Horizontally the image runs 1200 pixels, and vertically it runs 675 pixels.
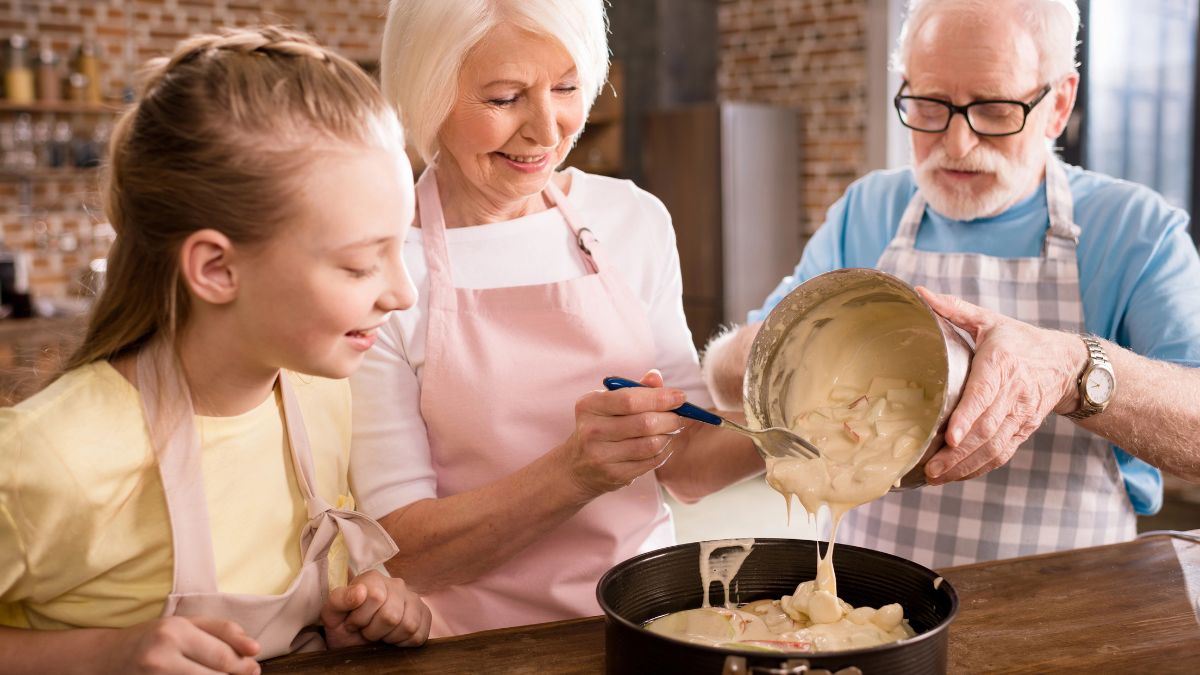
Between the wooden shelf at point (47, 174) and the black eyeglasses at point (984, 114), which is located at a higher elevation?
the black eyeglasses at point (984, 114)

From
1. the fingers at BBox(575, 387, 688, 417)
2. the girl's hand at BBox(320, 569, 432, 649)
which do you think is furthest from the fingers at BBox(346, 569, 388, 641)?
the fingers at BBox(575, 387, 688, 417)

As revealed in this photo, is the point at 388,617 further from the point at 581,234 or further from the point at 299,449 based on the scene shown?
the point at 581,234

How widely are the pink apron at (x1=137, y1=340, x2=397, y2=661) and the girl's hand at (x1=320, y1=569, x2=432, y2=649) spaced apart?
0.13ft

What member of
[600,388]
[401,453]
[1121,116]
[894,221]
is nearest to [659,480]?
[600,388]

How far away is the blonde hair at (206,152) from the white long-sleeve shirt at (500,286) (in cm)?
37

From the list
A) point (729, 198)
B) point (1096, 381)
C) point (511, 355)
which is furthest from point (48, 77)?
point (1096, 381)

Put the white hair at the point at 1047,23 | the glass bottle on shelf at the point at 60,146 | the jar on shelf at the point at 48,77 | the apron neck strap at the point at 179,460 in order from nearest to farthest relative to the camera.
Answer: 1. the apron neck strap at the point at 179,460
2. the white hair at the point at 1047,23
3. the jar on shelf at the point at 48,77
4. the glass bottle on shelf at the point at 60,146

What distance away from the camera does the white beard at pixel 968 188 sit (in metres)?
1.93

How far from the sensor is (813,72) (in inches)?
236

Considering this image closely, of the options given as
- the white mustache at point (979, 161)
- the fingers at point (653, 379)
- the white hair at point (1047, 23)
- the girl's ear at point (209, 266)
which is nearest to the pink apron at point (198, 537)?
the girl's ear at point (209, 266)

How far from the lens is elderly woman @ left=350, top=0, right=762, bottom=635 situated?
1.49 meters

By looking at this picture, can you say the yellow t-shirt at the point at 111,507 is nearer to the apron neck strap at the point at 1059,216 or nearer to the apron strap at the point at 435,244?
the apron strap at the point at 435,244

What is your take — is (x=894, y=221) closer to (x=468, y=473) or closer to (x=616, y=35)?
(x=468, y=473)

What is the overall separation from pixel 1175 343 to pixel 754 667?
1.11 metres
